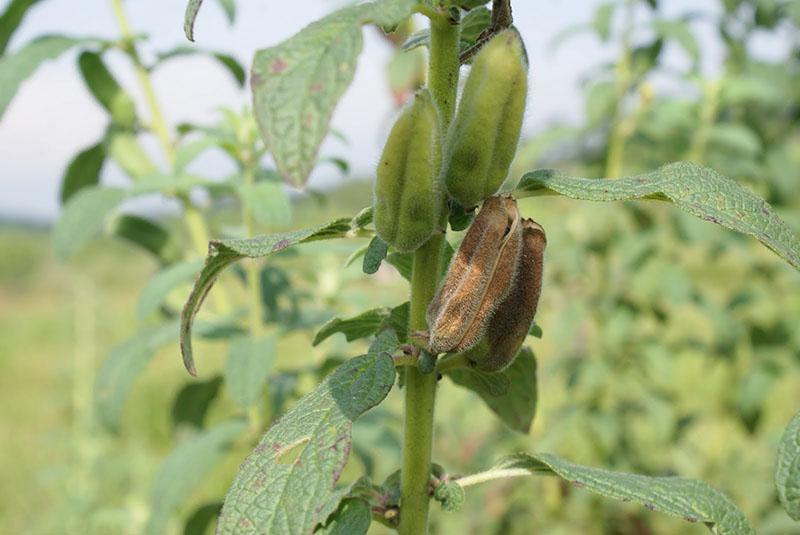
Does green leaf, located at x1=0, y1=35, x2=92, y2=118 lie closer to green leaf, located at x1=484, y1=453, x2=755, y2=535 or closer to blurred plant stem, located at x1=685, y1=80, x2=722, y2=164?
green leaf, located at x1=484, y1=453, x2=755, y2=535

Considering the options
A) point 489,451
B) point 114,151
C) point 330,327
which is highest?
point 330,327

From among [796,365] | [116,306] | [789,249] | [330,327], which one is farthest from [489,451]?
[116,306]

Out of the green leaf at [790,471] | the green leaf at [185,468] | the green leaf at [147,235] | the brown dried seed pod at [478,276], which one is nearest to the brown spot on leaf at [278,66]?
the brown dried seed pod at [478,276]

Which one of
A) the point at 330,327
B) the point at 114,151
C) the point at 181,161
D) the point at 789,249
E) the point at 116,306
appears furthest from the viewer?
the point at 116,306

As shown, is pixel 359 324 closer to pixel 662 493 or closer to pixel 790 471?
pixel 662 493

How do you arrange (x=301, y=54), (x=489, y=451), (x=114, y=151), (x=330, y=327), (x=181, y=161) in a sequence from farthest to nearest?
(x=489, y=451) → (x=114, y=151) → (x=181, y=161) → (x=330, y=327) → (x=301, y=54)

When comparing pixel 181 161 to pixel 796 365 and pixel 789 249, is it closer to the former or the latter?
pixel 789 249

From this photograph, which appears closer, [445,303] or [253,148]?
[445,303]
